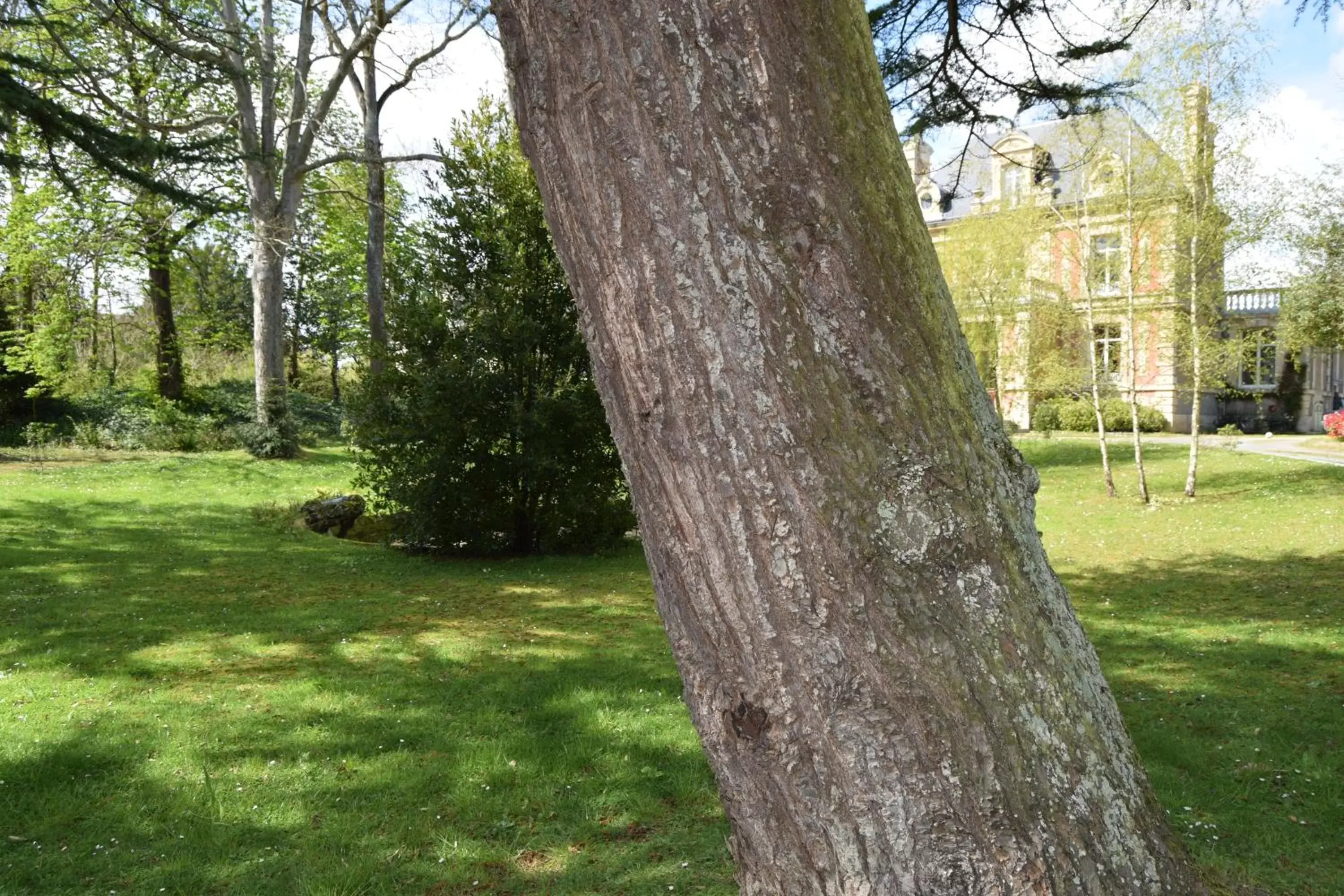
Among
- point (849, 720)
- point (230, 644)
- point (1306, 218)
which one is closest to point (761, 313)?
point (849, 720)

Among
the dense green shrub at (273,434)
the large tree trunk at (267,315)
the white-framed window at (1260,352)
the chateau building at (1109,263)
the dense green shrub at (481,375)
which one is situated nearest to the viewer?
the dense green shrub at (481,375)

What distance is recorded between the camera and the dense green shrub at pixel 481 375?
10.5m

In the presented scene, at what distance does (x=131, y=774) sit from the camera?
4.28 metres

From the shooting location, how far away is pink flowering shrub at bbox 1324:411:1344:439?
86.3 ft

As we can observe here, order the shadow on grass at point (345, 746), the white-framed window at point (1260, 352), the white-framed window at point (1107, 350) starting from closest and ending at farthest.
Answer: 1. the shadow on grass at point (345, 746)
2. the white-framed window at point (1260, 352)
3. the white-framed window at point (1107, 350)

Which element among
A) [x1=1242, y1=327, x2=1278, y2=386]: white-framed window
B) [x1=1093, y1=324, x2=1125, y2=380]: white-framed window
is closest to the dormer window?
[x1=1093, y1=324, x2=1125, y2=380]: white-framed window

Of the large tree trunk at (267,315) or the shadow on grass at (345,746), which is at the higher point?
the large tree trunk at (267,315)

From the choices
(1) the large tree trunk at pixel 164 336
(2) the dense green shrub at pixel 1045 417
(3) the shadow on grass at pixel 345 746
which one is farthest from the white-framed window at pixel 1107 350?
(1) the large tree trunk at pixel 164 336

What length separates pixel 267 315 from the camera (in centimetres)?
2014

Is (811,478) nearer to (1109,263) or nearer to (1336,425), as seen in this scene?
(1109,263)

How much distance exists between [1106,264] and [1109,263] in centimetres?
6

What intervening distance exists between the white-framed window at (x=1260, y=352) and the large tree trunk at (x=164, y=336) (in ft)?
80.6

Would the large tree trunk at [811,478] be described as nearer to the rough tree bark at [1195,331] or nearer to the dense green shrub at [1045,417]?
the rough tree bark at [1195,331]

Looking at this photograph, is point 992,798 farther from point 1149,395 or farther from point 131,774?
point 1149,395
